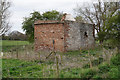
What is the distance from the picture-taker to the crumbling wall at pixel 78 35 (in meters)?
15.9

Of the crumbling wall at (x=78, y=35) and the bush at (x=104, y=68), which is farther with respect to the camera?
the crumbling wall at (x=78, y=35)

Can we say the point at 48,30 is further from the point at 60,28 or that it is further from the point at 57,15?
the point at 57,15

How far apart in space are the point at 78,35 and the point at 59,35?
2.67m

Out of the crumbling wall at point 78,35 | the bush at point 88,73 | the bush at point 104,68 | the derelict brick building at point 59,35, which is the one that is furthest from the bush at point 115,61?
the crumbling wall at point 78,35

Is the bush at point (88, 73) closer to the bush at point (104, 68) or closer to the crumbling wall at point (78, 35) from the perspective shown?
the bush at point (104, 68)

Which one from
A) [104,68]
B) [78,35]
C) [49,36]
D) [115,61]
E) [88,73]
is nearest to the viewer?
[88,73]

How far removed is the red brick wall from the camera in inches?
610

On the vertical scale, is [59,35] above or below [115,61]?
above

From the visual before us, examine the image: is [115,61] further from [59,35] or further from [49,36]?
[49,36]

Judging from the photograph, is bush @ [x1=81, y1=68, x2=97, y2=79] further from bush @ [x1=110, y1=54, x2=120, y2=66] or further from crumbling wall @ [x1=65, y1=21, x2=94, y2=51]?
crumbling wall @ [x1=65, y1=21, x2=94, y2=51]

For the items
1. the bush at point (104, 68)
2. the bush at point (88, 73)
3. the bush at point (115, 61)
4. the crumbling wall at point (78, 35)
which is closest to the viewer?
the bush at point (88, 73)

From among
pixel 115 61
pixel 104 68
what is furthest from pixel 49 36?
pixel 104 68

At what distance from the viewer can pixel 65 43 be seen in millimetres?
15500

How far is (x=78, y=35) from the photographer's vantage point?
55.8 feet
